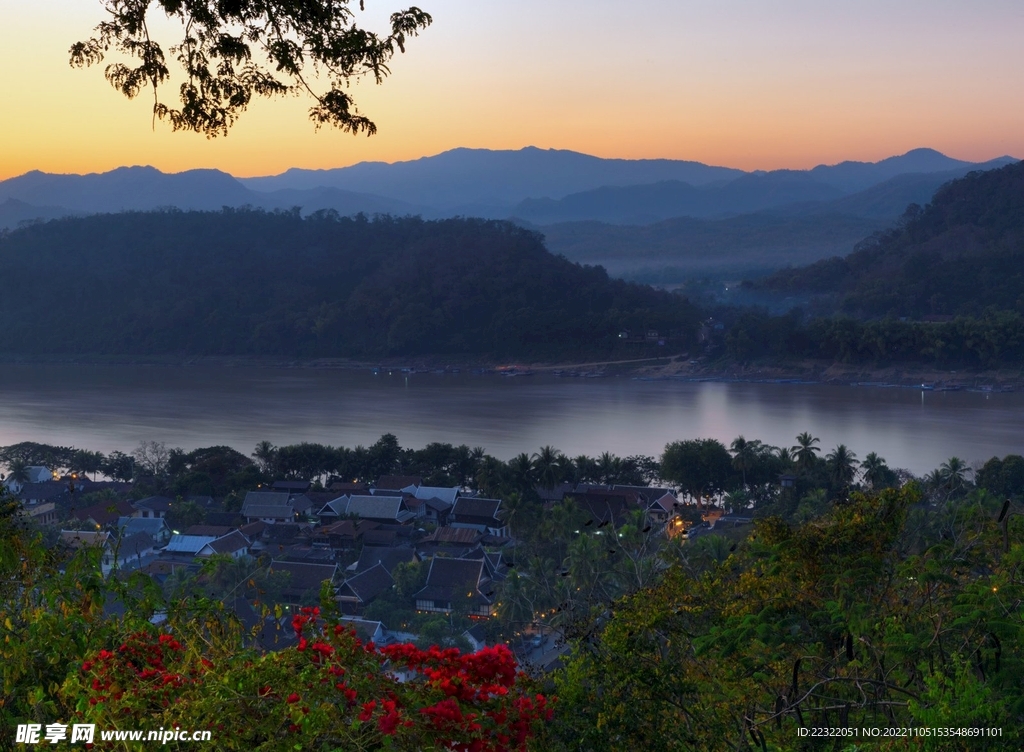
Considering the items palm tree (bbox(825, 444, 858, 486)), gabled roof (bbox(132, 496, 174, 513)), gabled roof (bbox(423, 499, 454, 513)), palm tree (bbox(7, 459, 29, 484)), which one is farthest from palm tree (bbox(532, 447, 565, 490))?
palm tree (bbox(7, 459, 29, 484))

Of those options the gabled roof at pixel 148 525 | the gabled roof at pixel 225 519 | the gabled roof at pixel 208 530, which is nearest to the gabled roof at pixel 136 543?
the gabled roof at pixel 148 525

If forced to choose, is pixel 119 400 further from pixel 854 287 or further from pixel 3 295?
pixel 854 287

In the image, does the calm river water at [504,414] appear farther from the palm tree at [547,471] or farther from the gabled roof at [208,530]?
the gabled roof at [208,530]

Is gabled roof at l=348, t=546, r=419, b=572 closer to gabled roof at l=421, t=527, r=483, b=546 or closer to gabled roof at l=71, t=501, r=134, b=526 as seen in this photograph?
gabled roof at l=421, t=527, r=483, b=546

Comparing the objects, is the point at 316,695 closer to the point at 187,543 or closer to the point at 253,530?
the point at 187,543

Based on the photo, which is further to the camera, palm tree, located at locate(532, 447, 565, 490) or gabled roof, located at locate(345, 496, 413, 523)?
palm tree, located at locate(532, 447, 565, 490)
